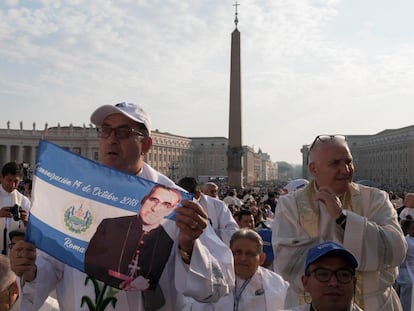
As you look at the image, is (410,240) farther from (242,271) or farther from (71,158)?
(71,158)

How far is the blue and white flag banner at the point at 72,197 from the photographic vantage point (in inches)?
108

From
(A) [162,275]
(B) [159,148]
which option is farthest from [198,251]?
(B) [159,148]

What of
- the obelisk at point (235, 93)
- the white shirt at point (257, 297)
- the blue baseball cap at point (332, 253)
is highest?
the obelisk at point (235, 93)

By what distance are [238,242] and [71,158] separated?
2.03 meters

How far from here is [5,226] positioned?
670cm

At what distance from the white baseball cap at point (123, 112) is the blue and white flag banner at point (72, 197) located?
0.99 ft

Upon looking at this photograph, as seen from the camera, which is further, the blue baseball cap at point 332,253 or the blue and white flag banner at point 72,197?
the blue baseball cap at point 332,253

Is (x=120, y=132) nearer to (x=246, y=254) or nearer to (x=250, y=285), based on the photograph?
(x=246, y=254)

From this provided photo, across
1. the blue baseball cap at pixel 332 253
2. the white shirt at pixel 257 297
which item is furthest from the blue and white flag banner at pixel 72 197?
the white shirt at pixel 257 297

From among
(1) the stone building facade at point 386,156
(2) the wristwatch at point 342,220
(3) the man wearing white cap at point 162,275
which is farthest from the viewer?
(1) the stone building facade at point 386,156

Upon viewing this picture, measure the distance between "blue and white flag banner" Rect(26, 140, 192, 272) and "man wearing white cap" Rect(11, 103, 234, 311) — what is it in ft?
0.49

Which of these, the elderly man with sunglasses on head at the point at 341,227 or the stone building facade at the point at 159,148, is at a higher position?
the stone building facade at the point at 159,148

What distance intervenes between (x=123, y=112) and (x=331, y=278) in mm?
1424

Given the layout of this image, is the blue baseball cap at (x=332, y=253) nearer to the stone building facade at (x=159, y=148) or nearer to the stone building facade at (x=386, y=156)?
the stone building facade at (x=159, y=148)
